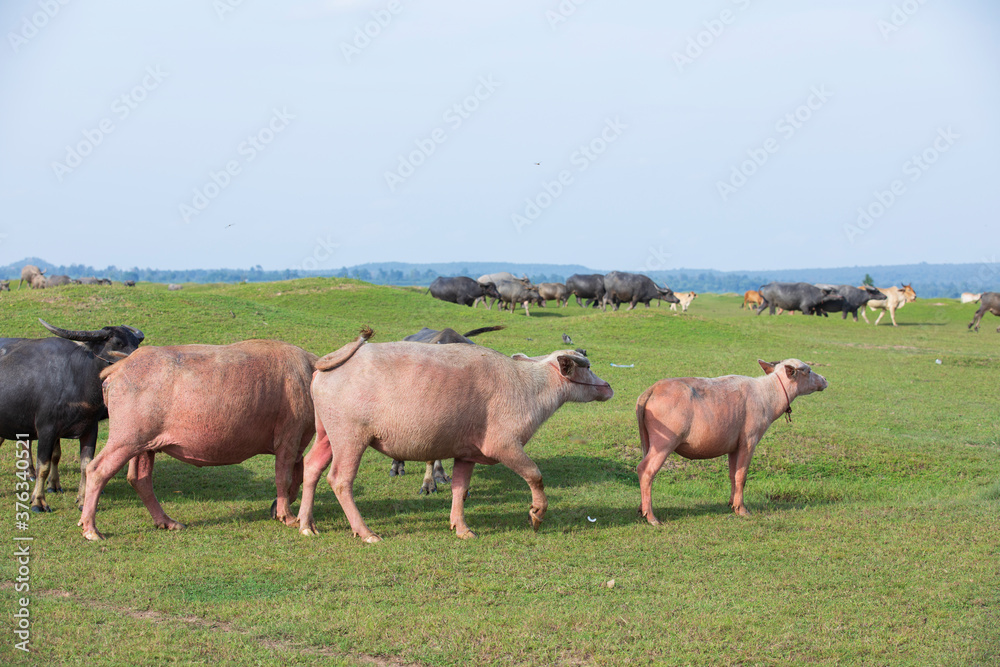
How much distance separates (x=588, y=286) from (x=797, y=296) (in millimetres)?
11584

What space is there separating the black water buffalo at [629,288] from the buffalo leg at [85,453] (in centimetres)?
3462

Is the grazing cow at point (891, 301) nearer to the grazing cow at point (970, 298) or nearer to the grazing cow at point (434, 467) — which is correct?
the grazing cow at point (970, 298)

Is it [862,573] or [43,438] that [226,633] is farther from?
[862,573]

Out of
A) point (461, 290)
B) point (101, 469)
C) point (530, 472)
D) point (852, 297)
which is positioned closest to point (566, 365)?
point (530, 472)

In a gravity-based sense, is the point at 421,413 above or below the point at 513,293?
above

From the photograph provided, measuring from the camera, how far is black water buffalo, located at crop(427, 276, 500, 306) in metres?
42.1

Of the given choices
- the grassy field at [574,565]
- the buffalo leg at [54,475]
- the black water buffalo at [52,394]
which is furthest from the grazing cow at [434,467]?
the buffalo leg at [54,475]

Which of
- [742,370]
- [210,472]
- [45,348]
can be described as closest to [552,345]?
[742,370]

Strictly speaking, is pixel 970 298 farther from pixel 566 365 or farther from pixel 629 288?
pixel 566 365

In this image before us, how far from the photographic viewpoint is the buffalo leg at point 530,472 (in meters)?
8.26

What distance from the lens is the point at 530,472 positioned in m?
8.33

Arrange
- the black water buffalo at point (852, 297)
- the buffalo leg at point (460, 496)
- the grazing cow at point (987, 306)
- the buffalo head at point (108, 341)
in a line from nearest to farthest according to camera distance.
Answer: the buffalo leg at point (460, 496) → the buffalo head at point (108, 341) → the grazing cow at point (987, 306) → the black water buffalo at point (852, 297)

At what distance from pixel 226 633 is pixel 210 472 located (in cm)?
578

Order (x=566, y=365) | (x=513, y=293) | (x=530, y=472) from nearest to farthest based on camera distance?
(x=530, y=472)
(x=566, y=365)
(x=513, y=293)
